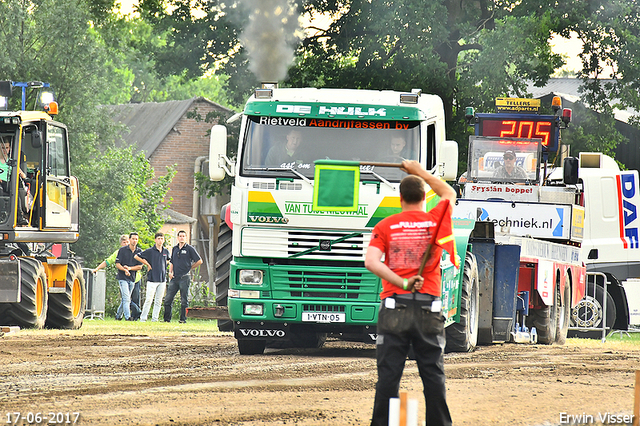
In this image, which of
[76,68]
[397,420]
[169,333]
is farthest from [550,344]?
[76,68]

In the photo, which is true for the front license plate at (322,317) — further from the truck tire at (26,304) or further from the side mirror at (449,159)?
the truck tire at (26,304)

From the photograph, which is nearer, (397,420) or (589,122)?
(397,420)

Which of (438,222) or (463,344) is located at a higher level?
(438,222)

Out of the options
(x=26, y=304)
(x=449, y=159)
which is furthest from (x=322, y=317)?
(x=26, y=304)

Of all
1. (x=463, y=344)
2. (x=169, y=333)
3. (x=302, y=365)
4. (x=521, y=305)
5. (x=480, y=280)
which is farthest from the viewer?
(x=169, y=333)

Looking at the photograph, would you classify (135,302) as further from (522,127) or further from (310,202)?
(310,202)

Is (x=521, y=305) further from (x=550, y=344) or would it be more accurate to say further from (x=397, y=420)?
(x=397, y=420)

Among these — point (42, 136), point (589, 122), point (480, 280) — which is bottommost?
point (480, 280)

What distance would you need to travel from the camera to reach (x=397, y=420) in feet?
20.1

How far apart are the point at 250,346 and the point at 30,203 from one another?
18.3ft

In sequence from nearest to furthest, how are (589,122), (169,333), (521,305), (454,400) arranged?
(454,400)
(521,305)
(169,333)
(589,122)

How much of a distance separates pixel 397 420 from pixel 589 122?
25.3 m

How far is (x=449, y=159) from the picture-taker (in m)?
13.3

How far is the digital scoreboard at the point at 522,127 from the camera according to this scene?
2227 cm
